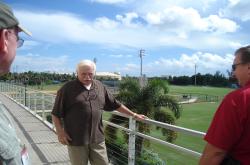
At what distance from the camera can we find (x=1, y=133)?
1.24 metres

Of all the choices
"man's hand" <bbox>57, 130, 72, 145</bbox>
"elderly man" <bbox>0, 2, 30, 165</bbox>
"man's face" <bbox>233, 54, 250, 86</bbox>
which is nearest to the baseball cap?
"elderly man" <bbox>0, 2, 30, 165</bbox>

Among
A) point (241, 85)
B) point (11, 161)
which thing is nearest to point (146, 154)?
point (241, 85)

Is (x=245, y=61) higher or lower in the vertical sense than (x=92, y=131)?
higher

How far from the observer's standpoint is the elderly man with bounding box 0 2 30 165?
1230 mm

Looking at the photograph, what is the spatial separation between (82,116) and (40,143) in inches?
168

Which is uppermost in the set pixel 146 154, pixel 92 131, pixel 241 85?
pixel 241 85

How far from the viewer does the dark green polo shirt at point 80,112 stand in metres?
4.19

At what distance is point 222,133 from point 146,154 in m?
9.10

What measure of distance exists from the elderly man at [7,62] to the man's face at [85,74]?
9.28 feet

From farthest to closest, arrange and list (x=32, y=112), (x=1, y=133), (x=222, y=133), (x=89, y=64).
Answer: (x=32, y=112) → (x=89, y=64) → (x=222, y=133) → (x=1, y=133)

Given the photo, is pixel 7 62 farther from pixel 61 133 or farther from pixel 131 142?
pixel 131 142

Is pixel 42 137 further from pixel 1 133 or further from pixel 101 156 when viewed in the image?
pixel 1 133

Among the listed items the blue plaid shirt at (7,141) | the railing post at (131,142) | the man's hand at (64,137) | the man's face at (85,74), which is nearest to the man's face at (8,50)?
the blue plaid shirt at (7,141)

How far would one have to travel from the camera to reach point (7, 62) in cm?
133
